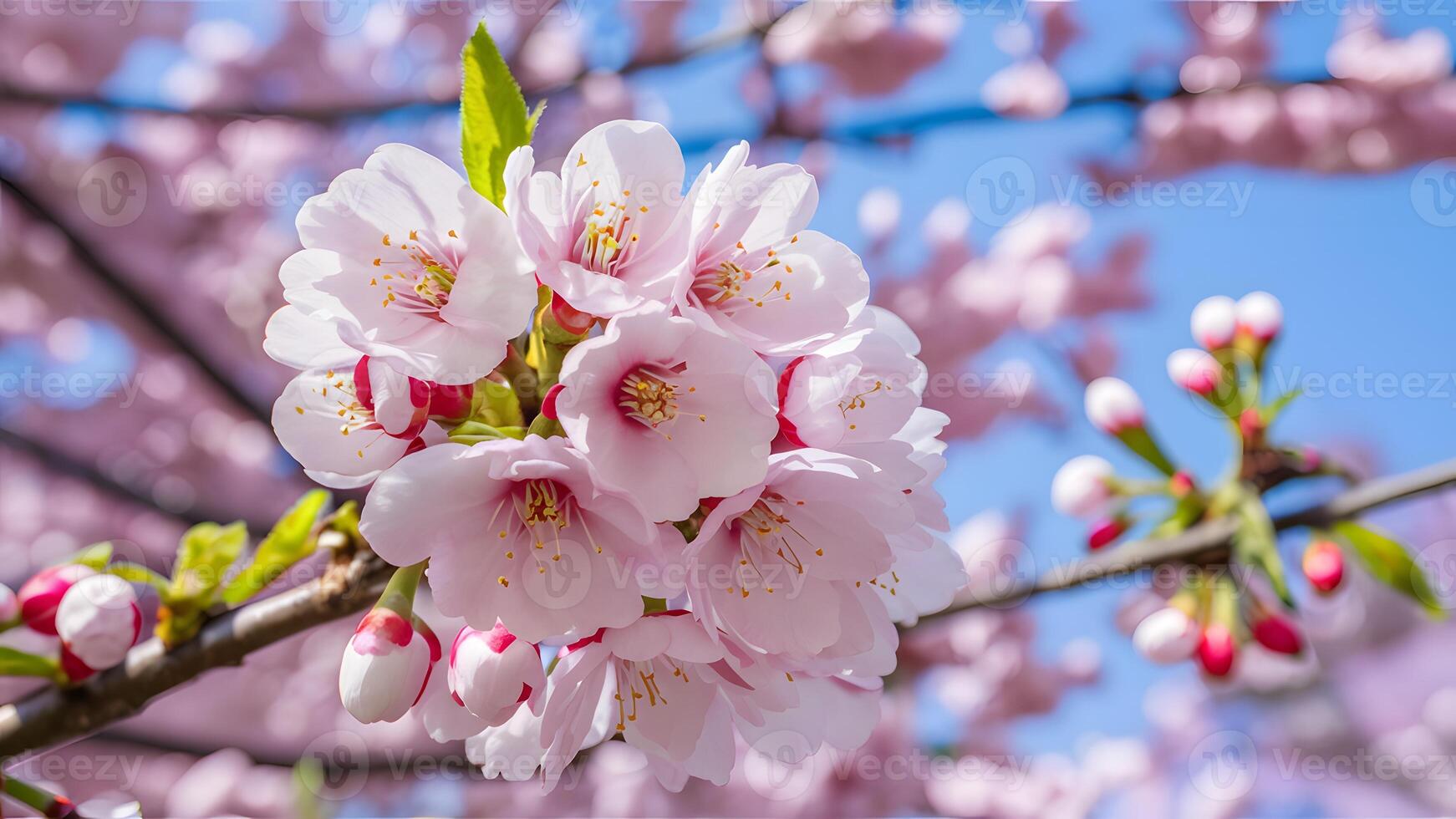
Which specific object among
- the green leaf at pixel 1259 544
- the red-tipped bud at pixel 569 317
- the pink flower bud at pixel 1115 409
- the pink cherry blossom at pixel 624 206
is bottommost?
the green leaf at pixel 1259 544

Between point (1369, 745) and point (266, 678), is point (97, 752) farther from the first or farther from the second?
point (1369, 745)

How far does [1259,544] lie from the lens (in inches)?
55.3

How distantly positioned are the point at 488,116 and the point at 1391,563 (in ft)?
4.96

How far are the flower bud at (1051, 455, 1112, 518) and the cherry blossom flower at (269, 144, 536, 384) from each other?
1.32 metres

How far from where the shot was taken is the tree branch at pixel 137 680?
821mm

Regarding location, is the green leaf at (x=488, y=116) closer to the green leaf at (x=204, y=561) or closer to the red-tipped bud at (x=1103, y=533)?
the green leaf at (x=204, y=561)

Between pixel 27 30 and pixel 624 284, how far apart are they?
4.42m

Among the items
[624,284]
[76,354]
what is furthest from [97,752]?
[624,284]

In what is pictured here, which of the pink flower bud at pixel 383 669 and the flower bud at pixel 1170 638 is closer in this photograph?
the pink flower bud at pixel 383 669

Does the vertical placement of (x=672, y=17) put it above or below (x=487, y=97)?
below

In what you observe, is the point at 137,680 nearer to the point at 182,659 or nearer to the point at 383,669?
the point at 182,659

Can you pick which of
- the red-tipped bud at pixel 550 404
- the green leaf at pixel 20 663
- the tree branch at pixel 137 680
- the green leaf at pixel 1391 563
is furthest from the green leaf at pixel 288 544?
the green leaf at pixel 1391 563

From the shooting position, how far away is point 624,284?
24.8 inches

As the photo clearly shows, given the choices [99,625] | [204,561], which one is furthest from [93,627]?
[204,561]
